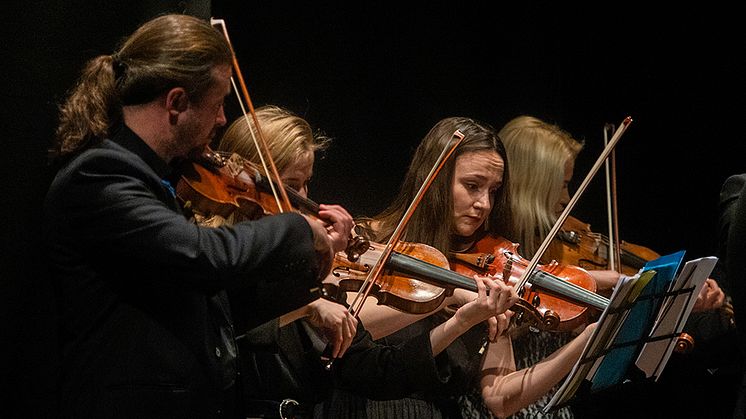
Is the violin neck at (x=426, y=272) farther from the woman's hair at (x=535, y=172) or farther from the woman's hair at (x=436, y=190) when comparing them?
the woman's hair at (x=535, y=172)

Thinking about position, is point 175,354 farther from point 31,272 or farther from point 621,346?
point 621,346

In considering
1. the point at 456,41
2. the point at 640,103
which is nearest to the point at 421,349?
the point at 456,41

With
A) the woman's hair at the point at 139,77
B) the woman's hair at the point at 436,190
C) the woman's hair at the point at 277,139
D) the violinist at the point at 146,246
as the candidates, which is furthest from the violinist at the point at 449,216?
the woman's hair at the point at 139,77

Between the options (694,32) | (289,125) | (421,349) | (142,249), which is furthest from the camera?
(694,32)

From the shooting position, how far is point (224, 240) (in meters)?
1.58

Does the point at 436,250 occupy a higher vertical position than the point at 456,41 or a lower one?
lower

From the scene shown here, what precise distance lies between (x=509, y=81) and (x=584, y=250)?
75 centimetres

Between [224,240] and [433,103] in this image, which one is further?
[433,103]

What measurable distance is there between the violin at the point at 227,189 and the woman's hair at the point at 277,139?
266 mm

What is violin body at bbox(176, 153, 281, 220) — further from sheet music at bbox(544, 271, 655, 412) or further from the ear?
sheet music at bbox(544, 271, 655, 412)

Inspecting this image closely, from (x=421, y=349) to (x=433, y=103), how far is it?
1232 millimetres

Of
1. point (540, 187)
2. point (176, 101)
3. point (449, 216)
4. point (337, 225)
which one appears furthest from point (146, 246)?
point (540, 187)

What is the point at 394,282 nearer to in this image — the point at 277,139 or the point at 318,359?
A: the point at 318,359

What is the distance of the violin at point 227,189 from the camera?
2023 millimetres
